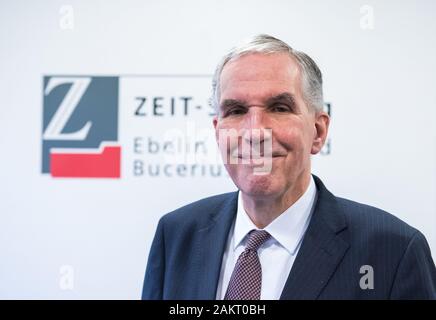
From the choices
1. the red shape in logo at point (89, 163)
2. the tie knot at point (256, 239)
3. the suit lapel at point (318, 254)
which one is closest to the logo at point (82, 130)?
the red shape in logo at point (89, 163)

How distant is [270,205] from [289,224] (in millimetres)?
56

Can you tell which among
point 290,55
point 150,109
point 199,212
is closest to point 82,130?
point 150,109

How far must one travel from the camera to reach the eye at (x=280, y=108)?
97 centimetres

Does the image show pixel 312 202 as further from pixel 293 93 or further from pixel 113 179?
pixel 113 179

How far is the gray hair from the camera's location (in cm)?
98

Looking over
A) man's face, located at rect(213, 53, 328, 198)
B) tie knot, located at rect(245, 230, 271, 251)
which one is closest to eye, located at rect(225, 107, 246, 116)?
man's face, located at rect(213, 53, 328, 198)

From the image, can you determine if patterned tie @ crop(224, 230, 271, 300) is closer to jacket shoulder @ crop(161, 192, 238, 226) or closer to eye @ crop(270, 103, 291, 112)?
jacket shoulder @ crop(161, 192, 238, 226)

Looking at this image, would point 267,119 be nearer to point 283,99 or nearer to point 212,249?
point 283,99

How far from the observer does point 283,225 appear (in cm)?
100

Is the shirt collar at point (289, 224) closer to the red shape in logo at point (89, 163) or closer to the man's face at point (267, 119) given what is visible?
the man's face at point (267, 119)
